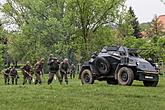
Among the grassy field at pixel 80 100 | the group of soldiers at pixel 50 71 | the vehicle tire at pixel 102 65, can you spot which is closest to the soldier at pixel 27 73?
the group of soldiers at pixel 50 71

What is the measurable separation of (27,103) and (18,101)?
0.48m

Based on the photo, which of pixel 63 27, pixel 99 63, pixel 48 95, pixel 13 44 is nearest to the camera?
pixel 48 95

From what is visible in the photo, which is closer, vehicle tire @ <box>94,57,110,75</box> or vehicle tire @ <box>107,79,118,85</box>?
vehicle tire @ <box>94,57,110,75</box>

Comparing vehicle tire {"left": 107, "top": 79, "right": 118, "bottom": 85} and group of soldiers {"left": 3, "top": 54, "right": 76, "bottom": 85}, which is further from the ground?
group of soldiers {"left": 3, "top": 54, "right": 76, "bottom": 85}

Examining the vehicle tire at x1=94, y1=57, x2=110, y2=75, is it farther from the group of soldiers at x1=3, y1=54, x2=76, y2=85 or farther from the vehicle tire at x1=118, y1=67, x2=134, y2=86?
the group of soldiers at x1=3, y1=54, x2=76, y2=85

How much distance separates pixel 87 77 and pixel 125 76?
3056 millimetres

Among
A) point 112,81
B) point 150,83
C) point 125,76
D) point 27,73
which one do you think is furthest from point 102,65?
point 27,73

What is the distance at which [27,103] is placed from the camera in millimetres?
15062

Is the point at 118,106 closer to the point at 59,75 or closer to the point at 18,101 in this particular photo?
the point at 18,101

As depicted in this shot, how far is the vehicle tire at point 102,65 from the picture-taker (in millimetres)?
24719

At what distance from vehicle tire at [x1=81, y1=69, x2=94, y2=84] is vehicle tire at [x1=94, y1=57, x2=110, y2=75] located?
0.78 m

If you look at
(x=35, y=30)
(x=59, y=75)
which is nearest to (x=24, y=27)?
(x=35, y=30)

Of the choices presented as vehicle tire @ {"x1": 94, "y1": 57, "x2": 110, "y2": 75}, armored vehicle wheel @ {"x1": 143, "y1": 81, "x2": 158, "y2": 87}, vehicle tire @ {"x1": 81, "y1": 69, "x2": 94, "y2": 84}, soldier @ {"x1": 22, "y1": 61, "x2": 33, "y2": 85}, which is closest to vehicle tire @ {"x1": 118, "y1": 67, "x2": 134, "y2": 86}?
vehicle tire @ {"x1": 94, "y1": 57, "x2": 110, "y2": 75}

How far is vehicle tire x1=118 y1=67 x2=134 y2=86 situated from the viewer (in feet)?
77.7
